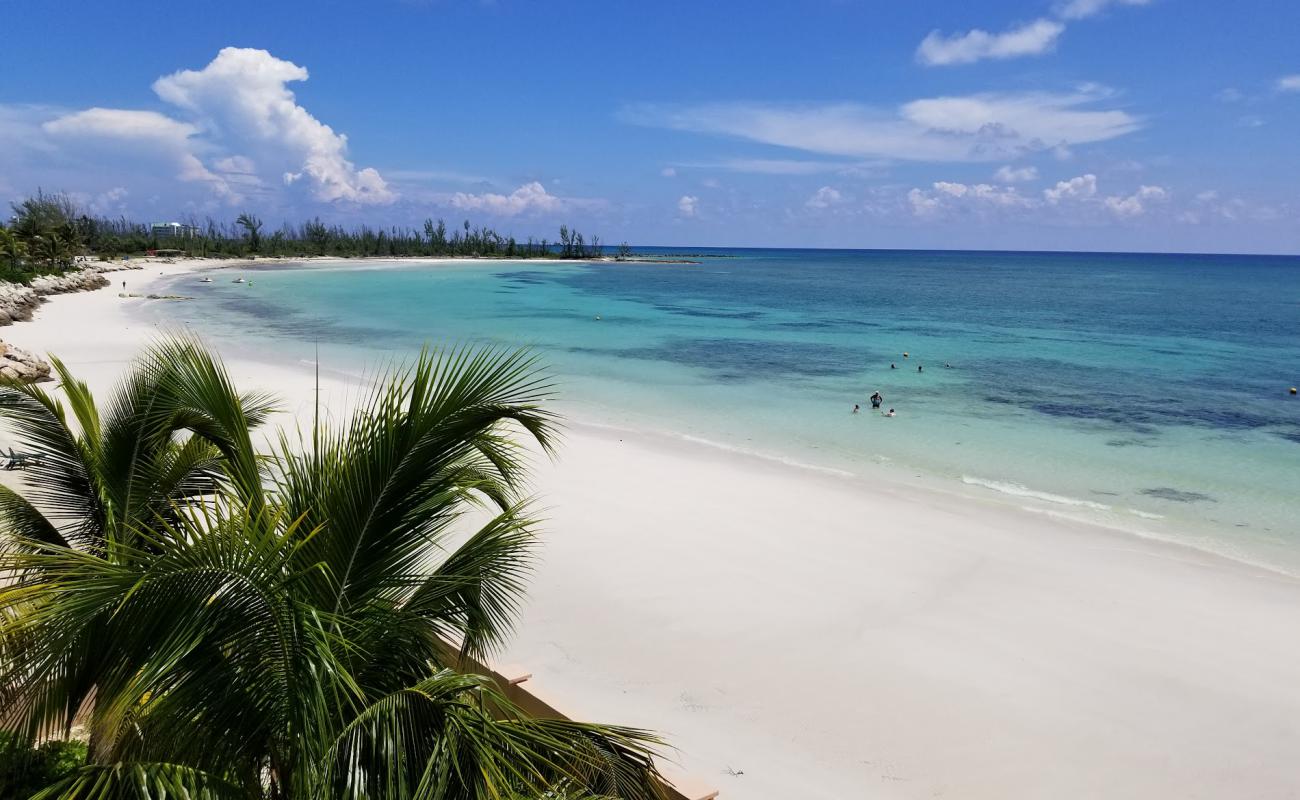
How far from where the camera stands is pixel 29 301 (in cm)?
3275

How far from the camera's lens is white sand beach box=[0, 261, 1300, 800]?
5895mm

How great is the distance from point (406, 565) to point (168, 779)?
3.40 ft

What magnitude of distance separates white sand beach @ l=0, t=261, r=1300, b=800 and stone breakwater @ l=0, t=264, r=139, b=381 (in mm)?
5170

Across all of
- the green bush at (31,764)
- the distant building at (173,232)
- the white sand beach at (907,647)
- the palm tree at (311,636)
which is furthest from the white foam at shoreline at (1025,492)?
the distant building at (173,232)

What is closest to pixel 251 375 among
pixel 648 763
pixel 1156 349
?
pixel 648 763

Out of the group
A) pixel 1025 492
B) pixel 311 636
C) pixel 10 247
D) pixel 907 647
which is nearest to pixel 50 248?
pixel 10 247

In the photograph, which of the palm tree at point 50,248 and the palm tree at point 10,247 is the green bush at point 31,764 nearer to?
the palm tree at point 10,247

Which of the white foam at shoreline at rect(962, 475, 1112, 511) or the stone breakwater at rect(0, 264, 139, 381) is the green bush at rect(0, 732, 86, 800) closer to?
the stone breakwater at rect(0, 264, 139, 381)

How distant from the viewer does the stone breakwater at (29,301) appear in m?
16.1

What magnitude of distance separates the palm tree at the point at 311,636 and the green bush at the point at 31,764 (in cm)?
32

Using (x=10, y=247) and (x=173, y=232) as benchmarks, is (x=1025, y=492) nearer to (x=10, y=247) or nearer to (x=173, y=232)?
(x=10, y=247)

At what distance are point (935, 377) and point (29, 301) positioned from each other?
3573cm

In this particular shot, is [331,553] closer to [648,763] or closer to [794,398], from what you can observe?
[648,763]

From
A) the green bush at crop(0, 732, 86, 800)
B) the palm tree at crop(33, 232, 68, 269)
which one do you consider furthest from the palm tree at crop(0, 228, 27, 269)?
the green bush at crop(0, 732, 86, 800)
